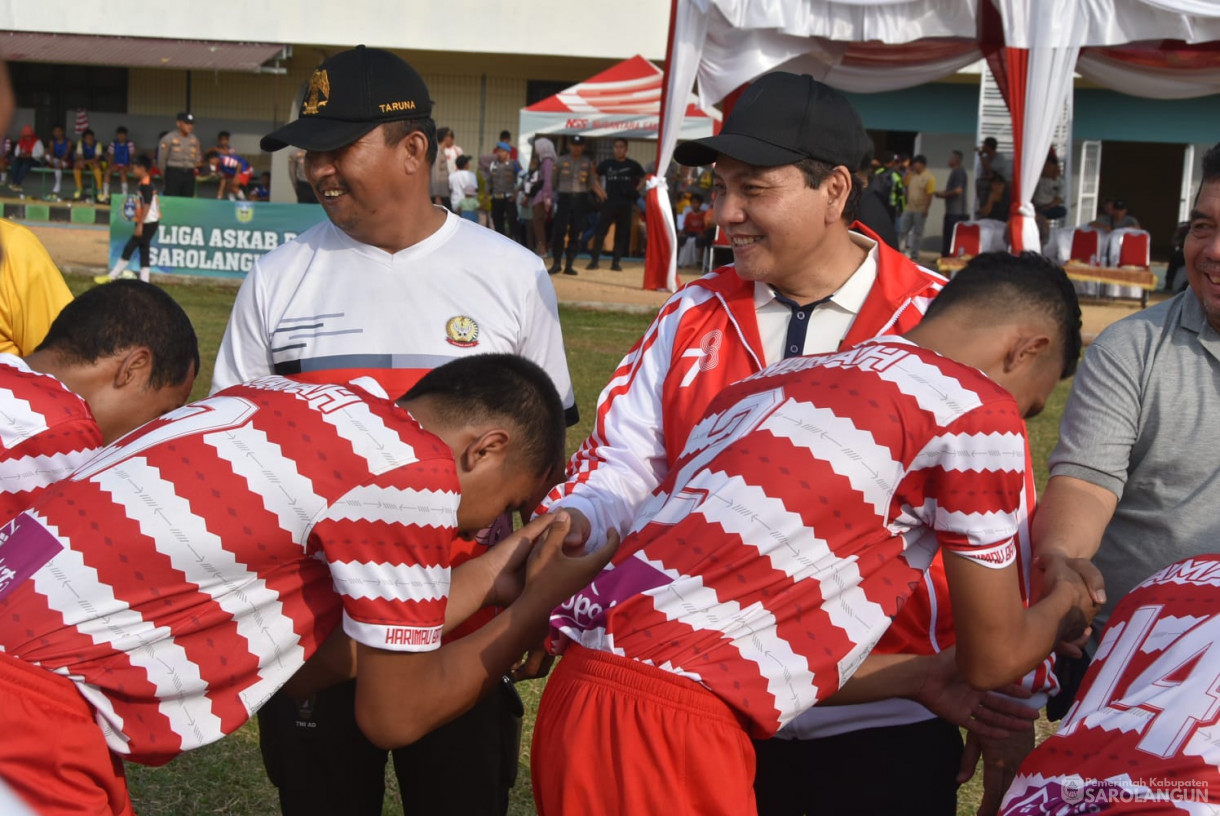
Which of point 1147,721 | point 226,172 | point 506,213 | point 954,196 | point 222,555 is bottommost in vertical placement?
point 1147,721

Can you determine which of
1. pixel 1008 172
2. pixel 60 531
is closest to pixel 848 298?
A: pixel 60 531

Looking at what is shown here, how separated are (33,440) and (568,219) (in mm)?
18366

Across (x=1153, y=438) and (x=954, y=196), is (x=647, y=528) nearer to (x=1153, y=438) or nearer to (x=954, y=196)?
(x=1153, y=438)

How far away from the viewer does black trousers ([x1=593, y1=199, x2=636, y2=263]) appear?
851 inches

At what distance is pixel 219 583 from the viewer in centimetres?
226

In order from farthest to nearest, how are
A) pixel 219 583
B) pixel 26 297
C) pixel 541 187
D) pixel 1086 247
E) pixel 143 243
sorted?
pixel 541 187 → pixel 1086 247 → pixel 143 243 → pixel 26 297 → pixel 219 583

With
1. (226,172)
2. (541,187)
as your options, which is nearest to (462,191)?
(541,187)

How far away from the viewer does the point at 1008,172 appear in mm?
19812

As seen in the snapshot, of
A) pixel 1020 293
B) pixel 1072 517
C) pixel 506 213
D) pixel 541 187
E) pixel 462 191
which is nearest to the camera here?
pixel 1020 293

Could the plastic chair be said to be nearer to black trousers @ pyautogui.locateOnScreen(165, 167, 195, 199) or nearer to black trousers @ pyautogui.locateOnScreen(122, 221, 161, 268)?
black trousers @ pyautogui.locateOnScreen(122, 221, 161, 268)

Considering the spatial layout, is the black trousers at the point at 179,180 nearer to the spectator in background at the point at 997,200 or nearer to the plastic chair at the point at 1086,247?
the spectator in background at the point at 997,200

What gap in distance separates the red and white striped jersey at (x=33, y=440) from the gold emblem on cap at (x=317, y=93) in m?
0.95

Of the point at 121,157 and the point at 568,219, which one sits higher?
the point at 121,157

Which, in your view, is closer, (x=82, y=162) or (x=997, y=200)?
(x=997, y=200)
